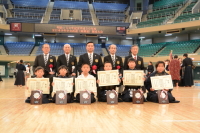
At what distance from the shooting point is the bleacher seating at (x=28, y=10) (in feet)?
68.9

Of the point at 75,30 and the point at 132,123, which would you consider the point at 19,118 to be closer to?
the point at 132,123

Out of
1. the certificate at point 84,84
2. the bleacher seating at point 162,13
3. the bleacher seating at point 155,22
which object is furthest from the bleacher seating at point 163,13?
the certificate at point 84,84

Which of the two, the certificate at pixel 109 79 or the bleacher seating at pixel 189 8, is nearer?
the certificate at pixel 109 79

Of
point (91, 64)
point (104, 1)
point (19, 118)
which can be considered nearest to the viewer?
point (19, 118)

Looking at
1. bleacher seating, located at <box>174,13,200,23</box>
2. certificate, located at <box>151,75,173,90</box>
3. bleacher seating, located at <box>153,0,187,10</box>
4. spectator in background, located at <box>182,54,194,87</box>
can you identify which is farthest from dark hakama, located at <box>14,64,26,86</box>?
bleacher seating, located at <box>153,0,187,10</box>

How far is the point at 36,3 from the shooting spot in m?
24.7

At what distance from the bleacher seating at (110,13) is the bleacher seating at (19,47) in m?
8.67

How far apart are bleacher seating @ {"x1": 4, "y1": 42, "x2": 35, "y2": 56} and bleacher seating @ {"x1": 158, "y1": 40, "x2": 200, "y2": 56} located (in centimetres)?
1437

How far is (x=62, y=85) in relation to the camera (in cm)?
415

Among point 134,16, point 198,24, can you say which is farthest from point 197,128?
point 134,16

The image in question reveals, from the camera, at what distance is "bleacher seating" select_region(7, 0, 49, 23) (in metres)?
21.0

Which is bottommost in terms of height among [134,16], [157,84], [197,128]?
[197,128]

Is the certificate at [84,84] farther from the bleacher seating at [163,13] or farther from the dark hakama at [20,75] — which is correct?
the bleacher seating at [163,13]

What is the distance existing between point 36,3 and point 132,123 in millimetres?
25477
